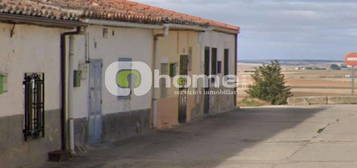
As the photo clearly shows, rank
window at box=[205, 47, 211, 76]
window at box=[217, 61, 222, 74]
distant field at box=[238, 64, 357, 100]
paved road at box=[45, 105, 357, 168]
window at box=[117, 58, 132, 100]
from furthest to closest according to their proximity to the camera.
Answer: distant field at box=[238, 64, 357, 100], window at box=[217, 61, 222, 74], window at box=[205, 47, 211, 76], window at box=[117, 58, 132, 100], paved road at box=[45, 105, 357, 168]

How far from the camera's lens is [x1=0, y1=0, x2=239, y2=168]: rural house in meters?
12.7

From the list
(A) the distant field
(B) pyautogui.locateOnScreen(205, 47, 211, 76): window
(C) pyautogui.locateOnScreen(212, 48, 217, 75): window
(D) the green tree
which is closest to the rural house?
(B) pyautogui.locateOnScreen(205, 47, 211, 76): window

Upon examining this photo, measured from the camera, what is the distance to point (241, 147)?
54.7ft

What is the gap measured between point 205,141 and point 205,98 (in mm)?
8657

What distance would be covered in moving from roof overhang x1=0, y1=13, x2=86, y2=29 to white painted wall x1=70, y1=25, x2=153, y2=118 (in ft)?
3.34

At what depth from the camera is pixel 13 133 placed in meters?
12.7

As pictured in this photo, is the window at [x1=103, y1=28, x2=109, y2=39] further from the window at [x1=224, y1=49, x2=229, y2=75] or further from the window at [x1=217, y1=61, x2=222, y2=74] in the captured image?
the window at [x1=224, y1=49, x2=229, y2=75]

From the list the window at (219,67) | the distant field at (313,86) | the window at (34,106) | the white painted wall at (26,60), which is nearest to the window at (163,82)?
the white painted wall at (26,60)

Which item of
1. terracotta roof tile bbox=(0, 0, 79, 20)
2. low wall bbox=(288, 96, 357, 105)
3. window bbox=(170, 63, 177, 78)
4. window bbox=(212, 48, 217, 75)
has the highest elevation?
terracotta roof tile bbox=(0, 0, 79, 20)

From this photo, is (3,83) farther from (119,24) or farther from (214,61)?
(214,61)

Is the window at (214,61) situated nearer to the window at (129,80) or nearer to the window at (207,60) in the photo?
the window at (207,60)

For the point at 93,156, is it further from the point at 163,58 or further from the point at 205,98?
the point at 205,98

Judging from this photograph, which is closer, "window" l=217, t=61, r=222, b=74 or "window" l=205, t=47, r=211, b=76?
"window" l=205, t=47, r=211, b=76

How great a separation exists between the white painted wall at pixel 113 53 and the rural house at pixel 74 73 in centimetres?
2
